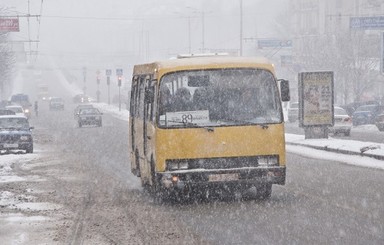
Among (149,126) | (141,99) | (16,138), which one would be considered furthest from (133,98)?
(16,138)

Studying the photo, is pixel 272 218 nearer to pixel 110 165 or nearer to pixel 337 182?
pixel 337 182

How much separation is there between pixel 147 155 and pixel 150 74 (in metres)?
1.46

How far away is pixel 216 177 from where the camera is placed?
16.1 metres

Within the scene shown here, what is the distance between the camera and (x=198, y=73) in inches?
659

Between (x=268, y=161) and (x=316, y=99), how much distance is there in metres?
19.1

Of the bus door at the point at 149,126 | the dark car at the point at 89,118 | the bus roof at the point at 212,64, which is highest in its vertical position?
the bus roof at the point at 212,64

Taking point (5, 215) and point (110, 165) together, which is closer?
point (5, 215)

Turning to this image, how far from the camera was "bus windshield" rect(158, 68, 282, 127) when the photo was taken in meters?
16.4

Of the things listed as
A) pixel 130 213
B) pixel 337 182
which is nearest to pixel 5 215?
pixel 130 213

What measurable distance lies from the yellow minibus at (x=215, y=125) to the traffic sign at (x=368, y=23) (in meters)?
36.4

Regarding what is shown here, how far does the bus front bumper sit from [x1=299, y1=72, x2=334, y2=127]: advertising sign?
19.0 metres

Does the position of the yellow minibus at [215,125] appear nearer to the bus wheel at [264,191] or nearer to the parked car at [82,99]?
the bus wheel at [264,191]

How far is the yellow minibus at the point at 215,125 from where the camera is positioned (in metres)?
16.1

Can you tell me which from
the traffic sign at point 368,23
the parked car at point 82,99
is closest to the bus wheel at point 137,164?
the traffic sign at point 368,23
